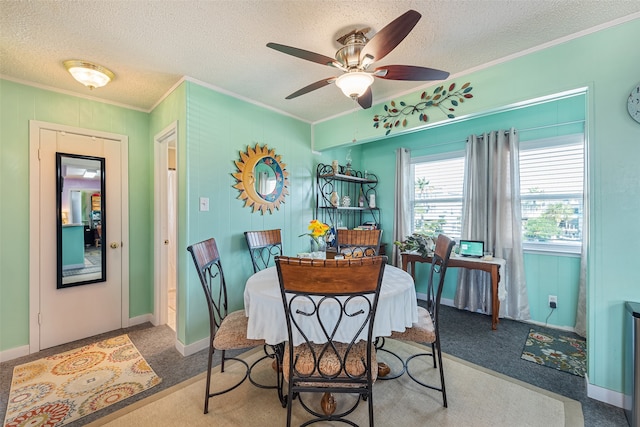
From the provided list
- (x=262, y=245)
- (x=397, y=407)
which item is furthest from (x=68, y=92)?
(x=397, y=407)

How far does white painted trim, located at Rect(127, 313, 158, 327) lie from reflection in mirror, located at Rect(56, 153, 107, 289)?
1.91 ft

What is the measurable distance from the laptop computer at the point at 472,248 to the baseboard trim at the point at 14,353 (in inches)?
180

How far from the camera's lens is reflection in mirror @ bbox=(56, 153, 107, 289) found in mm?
2645

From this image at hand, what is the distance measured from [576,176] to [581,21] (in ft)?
5.77

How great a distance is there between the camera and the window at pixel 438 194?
12.0 ft

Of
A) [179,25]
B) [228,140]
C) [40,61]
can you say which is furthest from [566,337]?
[40,61]

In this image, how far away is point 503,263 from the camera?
116 inches

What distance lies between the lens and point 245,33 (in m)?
1.86

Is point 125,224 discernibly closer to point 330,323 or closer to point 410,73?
point 330,323

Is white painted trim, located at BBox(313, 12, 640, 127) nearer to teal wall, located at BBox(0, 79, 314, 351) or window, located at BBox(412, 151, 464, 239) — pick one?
window, located at BBox(412, 151, 464, 239)

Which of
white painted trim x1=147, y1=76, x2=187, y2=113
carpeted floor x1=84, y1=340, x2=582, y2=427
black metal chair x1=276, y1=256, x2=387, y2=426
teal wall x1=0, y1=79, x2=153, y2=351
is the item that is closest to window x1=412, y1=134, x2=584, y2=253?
carpeted floor x1=84, y1=340, x2=582, y2=427

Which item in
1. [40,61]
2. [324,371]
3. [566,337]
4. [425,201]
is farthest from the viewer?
[425,201]

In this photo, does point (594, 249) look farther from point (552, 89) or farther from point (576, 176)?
point (576, 176)

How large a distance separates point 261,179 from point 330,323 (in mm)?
2045
